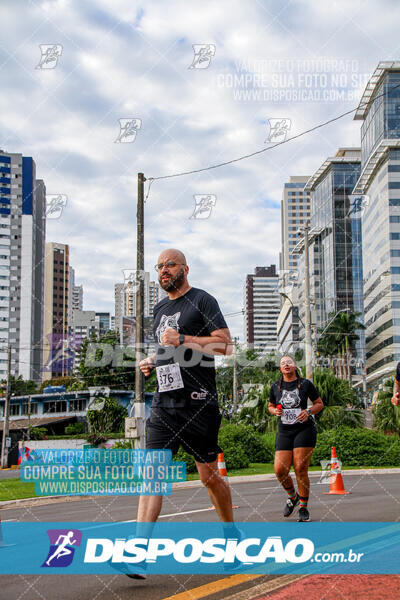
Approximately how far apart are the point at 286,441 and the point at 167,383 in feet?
9.61

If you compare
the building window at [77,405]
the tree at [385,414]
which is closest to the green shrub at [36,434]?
the building window at [77,405]

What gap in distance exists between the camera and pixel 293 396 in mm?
6645

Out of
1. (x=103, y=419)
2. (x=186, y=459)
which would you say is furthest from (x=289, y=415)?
(x=103, y=419)

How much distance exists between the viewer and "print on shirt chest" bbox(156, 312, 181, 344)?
407cm

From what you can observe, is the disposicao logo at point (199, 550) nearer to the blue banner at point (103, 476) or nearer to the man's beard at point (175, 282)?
the man's beard at point (175, 282)

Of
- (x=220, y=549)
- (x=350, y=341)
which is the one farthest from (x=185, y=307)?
(x=350, y=341)

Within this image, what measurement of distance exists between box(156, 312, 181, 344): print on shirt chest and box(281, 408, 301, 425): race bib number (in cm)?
280

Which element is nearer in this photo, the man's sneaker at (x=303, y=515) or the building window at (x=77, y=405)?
the man's sneaker at (x=303, y=515)

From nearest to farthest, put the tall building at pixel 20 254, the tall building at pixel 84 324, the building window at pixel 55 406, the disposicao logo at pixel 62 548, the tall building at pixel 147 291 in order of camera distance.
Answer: the disposicao logo at pixel 62 548 → the tall building at pixel 147 291 → the building window at pixel 55 406 → the tall building at pixel 84 324 → the tall building at pixel 20 254

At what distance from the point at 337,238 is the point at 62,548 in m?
123

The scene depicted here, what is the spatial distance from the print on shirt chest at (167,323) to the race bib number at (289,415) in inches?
110

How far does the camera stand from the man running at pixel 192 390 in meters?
3.89

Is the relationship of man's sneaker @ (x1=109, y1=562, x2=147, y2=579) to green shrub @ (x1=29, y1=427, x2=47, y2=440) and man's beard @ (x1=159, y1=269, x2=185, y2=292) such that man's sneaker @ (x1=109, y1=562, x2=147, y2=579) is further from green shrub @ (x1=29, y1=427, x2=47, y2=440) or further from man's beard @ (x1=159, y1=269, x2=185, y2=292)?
green shrub @ (x1=29, y1=427, x2=47, y2=440)

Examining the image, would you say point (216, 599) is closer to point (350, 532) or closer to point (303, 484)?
point (350, 532)
